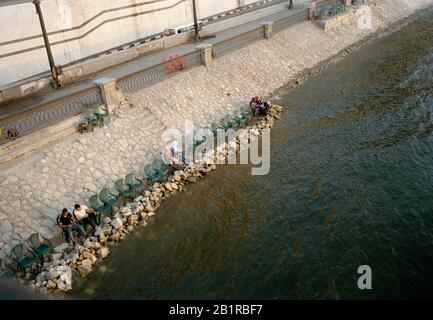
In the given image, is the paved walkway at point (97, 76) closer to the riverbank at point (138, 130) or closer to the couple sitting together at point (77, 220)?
the riverbank at point (138, 130)

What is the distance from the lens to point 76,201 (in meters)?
14.8

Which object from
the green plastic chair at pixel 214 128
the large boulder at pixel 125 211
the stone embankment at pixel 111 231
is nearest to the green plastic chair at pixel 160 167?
the stone embankment at pixel 111 231

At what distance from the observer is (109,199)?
14.9 meters

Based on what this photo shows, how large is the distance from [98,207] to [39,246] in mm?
2482

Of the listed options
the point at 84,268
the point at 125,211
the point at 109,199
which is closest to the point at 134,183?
the point at 109,199

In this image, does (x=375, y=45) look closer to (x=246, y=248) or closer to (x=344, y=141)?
(x=344, y=141)

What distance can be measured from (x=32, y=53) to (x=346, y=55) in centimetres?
2376

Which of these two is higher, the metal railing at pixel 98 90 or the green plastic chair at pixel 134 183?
the metal railing at pixel 98 90

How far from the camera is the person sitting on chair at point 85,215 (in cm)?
1335

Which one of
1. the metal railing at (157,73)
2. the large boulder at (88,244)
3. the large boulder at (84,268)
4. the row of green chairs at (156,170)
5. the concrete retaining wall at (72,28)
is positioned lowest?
the large boulder at (84,268)

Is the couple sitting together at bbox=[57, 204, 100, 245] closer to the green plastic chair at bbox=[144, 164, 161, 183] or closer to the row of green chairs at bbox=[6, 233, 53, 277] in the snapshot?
the row of green chairs at bbox=[6, 233, 53, 277]

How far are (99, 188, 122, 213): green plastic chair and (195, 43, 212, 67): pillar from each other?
11761 millimetres

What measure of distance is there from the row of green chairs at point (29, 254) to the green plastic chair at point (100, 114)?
6304 mm
